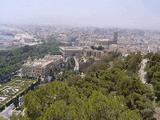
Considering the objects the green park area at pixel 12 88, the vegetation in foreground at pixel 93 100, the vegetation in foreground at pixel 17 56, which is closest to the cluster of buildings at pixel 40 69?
the vegetation in foreground at pixel 17 56

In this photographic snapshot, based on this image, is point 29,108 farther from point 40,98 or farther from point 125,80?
point 125,80

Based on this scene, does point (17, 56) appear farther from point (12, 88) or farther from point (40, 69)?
point (12, 88)

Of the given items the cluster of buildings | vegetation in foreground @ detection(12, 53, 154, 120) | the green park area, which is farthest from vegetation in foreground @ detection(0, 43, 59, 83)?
vegetation in foreground @ detection(12, 53, 154, 120)

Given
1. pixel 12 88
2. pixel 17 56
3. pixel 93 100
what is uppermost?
pixel 93 100

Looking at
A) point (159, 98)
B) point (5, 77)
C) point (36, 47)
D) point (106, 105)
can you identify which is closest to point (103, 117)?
point (106, 105)

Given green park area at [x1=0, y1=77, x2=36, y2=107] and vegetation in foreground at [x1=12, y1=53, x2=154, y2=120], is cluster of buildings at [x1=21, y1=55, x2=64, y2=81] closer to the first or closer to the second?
green park area at [x1=0, y1=77, x2=36, y2=107]

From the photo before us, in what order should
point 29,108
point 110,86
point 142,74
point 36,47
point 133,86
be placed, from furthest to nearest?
point 36,47 < point 142,74 < point 110,86 < point 133,86 < point 29,108

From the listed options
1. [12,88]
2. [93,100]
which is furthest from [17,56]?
[93,100]

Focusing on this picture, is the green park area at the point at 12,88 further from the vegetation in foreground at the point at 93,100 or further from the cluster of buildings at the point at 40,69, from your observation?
the vegetation in foreground at the point at 93,100
